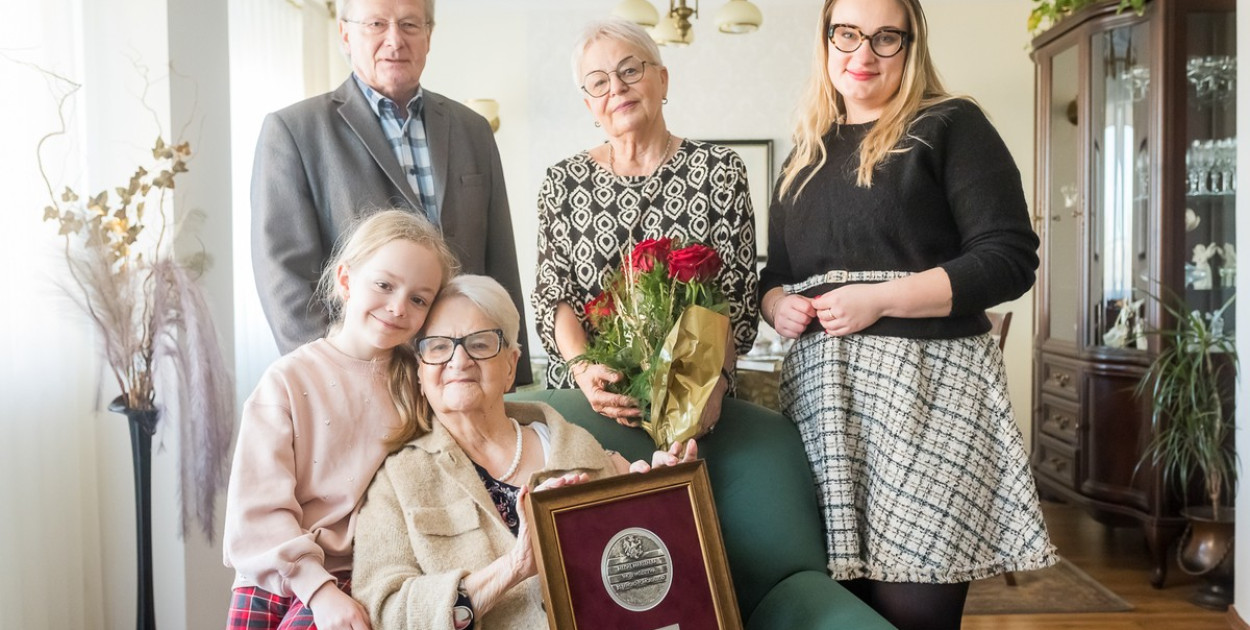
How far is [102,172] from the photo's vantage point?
116 inches

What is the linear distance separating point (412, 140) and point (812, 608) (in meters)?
1.23

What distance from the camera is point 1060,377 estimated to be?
4.69 m

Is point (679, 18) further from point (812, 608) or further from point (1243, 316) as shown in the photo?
point (812, 608)

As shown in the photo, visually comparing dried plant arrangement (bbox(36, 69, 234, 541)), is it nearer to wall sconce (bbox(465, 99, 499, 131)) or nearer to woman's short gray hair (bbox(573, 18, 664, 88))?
woman's short gray hair (bbox(573, 18, 664, 88))

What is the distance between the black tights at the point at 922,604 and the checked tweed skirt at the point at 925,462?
0.03 metres

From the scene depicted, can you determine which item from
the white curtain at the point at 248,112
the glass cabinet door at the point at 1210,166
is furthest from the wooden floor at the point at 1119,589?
the white curtain at the point at 248,112

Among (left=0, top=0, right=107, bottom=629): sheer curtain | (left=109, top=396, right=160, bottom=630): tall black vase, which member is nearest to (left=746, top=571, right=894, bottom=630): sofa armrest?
(left=109, top=396, right=160, bottom=630): tall black vase

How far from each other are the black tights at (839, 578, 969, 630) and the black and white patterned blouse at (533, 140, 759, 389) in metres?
0.54

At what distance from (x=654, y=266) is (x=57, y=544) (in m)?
2.04

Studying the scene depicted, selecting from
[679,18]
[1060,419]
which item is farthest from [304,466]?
[1060,419]

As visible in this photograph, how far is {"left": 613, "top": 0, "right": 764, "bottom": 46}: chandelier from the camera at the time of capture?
421 centimetres

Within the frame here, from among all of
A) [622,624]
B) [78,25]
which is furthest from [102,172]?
[622,624]

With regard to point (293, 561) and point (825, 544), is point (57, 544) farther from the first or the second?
point (825, 544)

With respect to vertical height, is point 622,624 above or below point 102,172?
below
